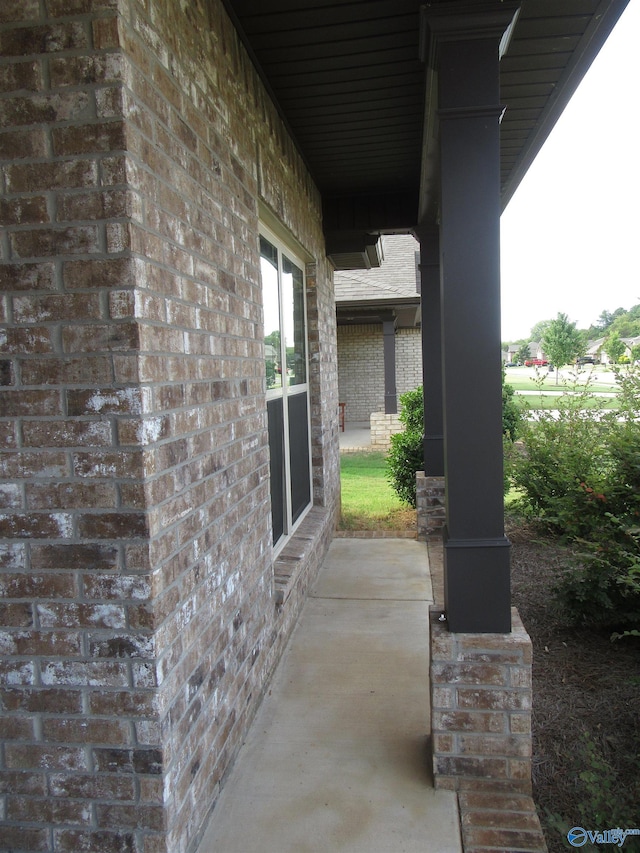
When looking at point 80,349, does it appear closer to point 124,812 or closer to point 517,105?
point 124,812

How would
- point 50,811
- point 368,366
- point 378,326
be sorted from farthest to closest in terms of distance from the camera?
point 368,366
point 378,326
point 50,811

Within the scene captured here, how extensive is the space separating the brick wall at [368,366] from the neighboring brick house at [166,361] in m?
14.3

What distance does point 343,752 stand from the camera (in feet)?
9.12

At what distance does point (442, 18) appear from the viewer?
2352 millimetres

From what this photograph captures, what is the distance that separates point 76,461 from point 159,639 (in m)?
0.58

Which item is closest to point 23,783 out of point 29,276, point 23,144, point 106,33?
point 29,276

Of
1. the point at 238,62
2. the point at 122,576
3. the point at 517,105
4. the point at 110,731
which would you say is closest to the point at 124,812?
the point at 110,731

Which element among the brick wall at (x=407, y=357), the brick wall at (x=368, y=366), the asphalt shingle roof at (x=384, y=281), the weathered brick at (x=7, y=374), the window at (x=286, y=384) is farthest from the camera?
the brick wall at (x=407, y=357)

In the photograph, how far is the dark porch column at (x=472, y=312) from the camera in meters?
2.40

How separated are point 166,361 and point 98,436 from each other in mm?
329

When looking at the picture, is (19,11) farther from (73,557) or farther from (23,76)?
(73,557)

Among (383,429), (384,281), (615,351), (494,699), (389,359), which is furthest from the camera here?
(389,359)

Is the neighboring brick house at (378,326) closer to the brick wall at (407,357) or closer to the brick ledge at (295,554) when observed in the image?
the brick wall at (407,357)

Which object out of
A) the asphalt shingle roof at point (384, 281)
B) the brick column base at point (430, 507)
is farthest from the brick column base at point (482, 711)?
the asphalt shingle roof at point (384, 281)
